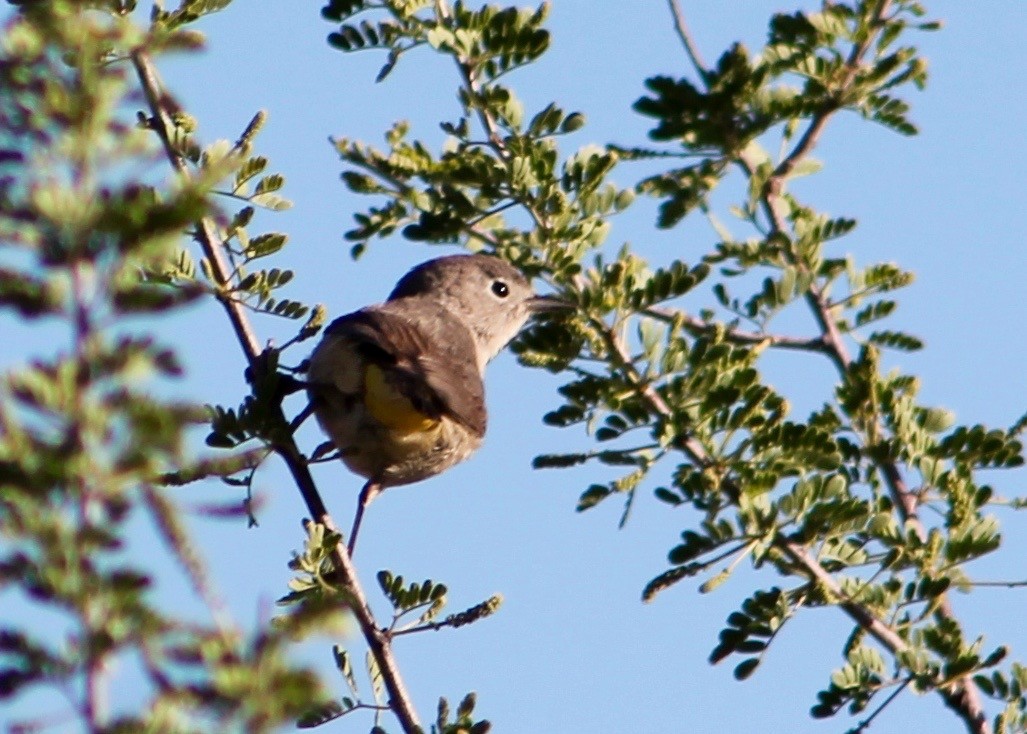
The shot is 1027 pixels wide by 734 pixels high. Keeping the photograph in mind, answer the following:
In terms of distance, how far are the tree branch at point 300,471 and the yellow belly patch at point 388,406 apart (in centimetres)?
111

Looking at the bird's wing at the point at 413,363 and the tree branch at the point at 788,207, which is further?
the bird's wing at the point at 413,363

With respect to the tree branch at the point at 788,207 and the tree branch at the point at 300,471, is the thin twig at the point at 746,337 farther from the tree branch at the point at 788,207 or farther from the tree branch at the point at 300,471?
the tree branch at the point at 300,471

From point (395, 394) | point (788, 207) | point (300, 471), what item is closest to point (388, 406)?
point (395, 394)

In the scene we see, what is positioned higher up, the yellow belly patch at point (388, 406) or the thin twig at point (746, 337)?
the yellow belly patch at point (388, 406)

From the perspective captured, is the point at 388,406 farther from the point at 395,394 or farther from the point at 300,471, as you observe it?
the point at 300,471

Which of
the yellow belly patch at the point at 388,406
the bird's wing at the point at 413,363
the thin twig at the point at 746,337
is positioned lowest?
the thin twig at the point at 746,337

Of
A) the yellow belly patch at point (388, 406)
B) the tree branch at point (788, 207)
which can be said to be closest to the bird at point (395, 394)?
the yellow belly patch at point (388, 406)

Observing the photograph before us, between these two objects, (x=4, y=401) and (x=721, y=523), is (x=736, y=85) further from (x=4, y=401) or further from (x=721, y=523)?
(x=4, y=401)

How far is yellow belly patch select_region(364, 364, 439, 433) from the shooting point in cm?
544

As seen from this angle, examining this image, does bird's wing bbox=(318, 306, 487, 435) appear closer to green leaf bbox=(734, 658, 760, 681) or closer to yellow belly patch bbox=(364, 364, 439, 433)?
yellow belly patch bbox=(364, 364, 439, 433)

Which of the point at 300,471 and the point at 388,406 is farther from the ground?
the point at 388,406

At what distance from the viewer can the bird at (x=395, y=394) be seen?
5.45m

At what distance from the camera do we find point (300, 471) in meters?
4.34

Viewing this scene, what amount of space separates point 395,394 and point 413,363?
14 centimetres
